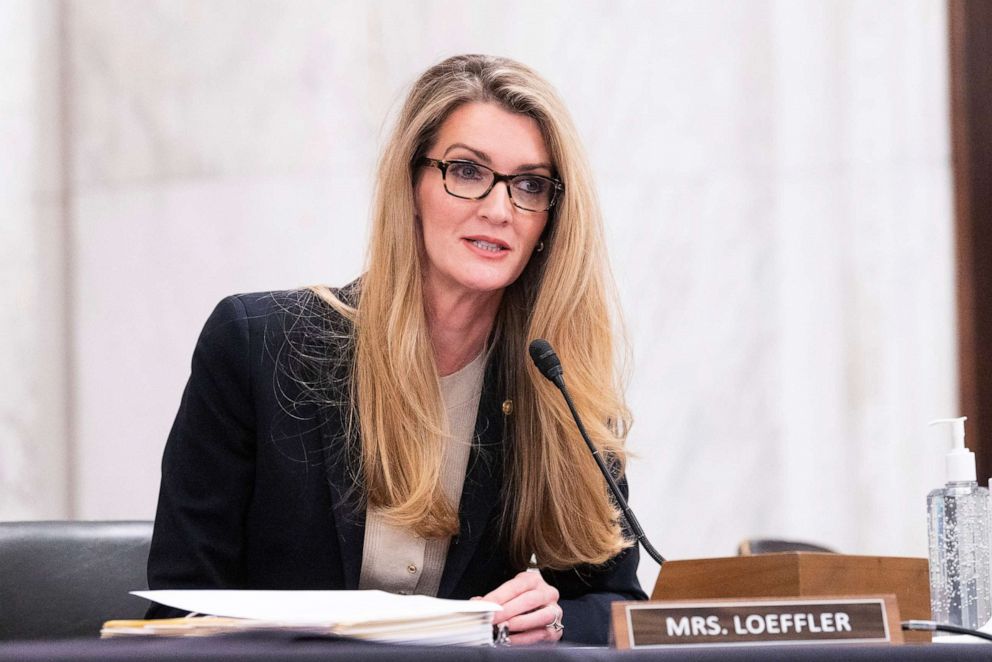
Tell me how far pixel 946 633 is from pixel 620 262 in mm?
1863

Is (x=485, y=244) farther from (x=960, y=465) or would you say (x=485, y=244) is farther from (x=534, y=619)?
(x=960, y=465)

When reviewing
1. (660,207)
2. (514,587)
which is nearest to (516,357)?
(514,587)

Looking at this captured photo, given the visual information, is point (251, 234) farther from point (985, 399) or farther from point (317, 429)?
point (985, 399)

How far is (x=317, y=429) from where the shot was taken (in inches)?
67.2

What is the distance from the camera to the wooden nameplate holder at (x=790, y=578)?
1107 millimetres

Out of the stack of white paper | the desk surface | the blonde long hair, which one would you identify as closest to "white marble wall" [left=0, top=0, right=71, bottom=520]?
the blonde long hair

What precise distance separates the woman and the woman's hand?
0.13 metres

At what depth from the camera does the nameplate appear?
0.90 m

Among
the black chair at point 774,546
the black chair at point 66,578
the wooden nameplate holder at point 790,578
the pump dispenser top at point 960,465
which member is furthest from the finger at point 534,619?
the black chair at point 774,546

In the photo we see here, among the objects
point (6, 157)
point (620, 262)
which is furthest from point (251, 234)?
point (620, 262)

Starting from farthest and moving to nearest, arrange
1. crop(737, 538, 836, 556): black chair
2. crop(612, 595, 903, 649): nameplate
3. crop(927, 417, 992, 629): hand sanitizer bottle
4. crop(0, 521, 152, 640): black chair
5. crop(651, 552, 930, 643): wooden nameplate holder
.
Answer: crop(737, 538, 836, 556): black chair → crop(0, 521, 152, 640): black chair → crop(927, 417, 992, 629): hand sanitizer bottle → crop(651, 552, 930, 643): wooden nameplate holder → crop(612, 595, 903, 649): nameplate

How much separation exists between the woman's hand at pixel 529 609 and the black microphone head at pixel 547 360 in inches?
9.8

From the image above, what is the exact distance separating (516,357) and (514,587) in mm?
521

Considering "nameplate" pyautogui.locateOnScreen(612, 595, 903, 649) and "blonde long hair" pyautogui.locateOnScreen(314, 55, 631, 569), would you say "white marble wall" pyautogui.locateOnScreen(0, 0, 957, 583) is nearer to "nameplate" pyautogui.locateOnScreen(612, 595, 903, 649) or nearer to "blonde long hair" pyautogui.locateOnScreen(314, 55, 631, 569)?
"blonde long hair" pyautogui.locateOnScreen(314, 55, 631, 569)
